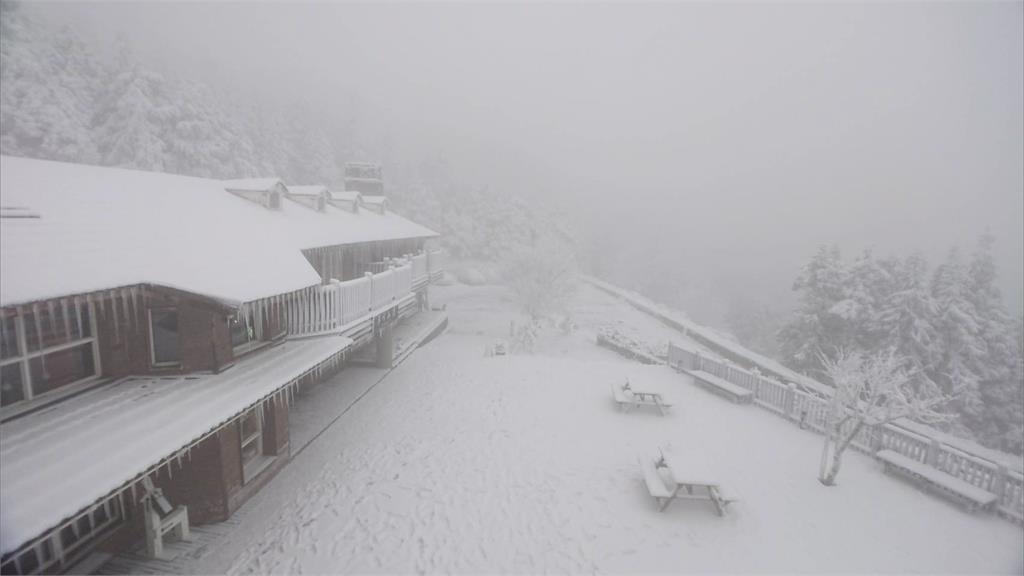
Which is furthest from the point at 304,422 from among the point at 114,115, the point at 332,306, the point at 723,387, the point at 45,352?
the point at 114,115

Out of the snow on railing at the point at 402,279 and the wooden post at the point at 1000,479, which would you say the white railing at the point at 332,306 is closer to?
the snow on railing at the point at 402,279

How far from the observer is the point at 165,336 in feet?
26.8

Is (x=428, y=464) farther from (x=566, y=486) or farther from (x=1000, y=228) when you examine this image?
(x=1000, y=228)

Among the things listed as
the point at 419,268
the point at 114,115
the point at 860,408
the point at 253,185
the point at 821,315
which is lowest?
the point at 821,315

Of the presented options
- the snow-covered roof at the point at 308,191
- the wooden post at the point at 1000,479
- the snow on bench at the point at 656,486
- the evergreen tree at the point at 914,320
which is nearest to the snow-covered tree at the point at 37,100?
the snow-covered roof at the point at 308,191

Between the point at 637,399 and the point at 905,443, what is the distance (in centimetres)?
710

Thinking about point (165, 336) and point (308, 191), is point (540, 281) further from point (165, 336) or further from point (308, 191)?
point (165, 336)

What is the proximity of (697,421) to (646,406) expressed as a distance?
1.68 m

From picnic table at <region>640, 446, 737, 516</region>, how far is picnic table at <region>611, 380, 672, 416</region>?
12.7 ft

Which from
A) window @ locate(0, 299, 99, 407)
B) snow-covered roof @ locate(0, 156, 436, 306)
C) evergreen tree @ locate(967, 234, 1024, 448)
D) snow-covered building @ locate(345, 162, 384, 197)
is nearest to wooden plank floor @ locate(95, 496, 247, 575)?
window @ locate(0, 299, 99, 407)

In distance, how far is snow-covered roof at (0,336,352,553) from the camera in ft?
14.1

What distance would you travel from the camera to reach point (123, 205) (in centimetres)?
829

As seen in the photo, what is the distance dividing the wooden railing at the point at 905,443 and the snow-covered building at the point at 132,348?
1443 centimetres

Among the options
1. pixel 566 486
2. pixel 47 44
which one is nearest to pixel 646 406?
pixel 566 486
